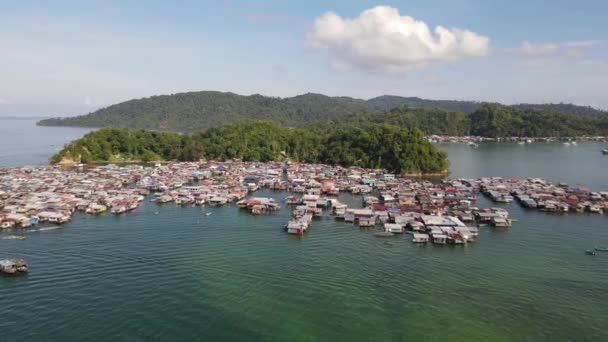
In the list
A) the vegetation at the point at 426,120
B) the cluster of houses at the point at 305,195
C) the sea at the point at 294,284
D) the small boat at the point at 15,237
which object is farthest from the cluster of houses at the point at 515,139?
the small boat at the point at 15,237

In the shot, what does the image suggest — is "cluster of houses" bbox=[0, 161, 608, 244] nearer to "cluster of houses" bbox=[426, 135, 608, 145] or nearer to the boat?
the boat

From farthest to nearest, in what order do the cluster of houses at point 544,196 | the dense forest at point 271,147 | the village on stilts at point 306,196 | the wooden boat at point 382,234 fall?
the dense forest at point 271,147
the cluster of houses at point 544,196
the village on stilts at point 306,196
the wooden boat at point 382,234

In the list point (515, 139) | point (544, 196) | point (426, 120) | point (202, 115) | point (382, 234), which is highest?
point (202, 115)

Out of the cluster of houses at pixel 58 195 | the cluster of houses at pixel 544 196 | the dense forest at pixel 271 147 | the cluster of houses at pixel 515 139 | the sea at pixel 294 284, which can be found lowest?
the sea at pixel 294 284

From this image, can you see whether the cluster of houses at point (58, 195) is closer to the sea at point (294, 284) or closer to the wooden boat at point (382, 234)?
the sea at point (294, 284)

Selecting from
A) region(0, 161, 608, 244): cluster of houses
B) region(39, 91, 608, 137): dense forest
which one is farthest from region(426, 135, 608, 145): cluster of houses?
region(0, 161, 608, 244): cluster of houses

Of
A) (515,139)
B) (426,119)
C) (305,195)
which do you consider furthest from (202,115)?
(305,195)

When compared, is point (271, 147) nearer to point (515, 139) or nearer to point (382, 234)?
point (382, 234)
